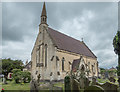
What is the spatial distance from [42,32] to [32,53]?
24.3ft

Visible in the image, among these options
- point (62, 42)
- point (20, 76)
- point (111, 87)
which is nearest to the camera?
point (111, 87)

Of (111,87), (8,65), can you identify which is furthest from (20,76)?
(111,87)

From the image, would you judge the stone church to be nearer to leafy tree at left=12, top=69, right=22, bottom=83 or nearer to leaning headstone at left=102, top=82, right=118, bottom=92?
leafy tree at left=12, top=69, right=22, bottom=83

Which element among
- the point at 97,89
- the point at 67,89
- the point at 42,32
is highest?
the point at 42,32

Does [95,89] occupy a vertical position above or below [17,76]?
above

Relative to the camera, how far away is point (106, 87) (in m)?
7.31

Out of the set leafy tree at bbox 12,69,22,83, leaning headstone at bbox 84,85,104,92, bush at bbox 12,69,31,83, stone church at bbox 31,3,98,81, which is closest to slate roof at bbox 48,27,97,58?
stone church at bbox 31,3,98,81

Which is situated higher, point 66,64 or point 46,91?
point 66,64

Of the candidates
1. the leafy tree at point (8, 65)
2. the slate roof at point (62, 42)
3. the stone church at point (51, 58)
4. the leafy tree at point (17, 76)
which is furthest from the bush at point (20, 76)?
the leafy tree at point (8, 65)

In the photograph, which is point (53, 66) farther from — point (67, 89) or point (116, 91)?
point (116, 91)

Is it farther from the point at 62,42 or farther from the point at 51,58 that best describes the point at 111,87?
the point at 62,42

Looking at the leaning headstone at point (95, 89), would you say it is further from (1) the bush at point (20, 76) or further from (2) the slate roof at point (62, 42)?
(1) the bush at point (20, 76)

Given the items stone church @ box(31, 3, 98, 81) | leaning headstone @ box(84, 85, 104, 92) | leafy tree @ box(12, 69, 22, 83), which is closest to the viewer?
leaning headstone @ box(84, 85, 104, 92)

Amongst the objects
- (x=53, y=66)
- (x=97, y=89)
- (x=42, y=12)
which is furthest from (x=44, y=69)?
(x=97, y=89)
